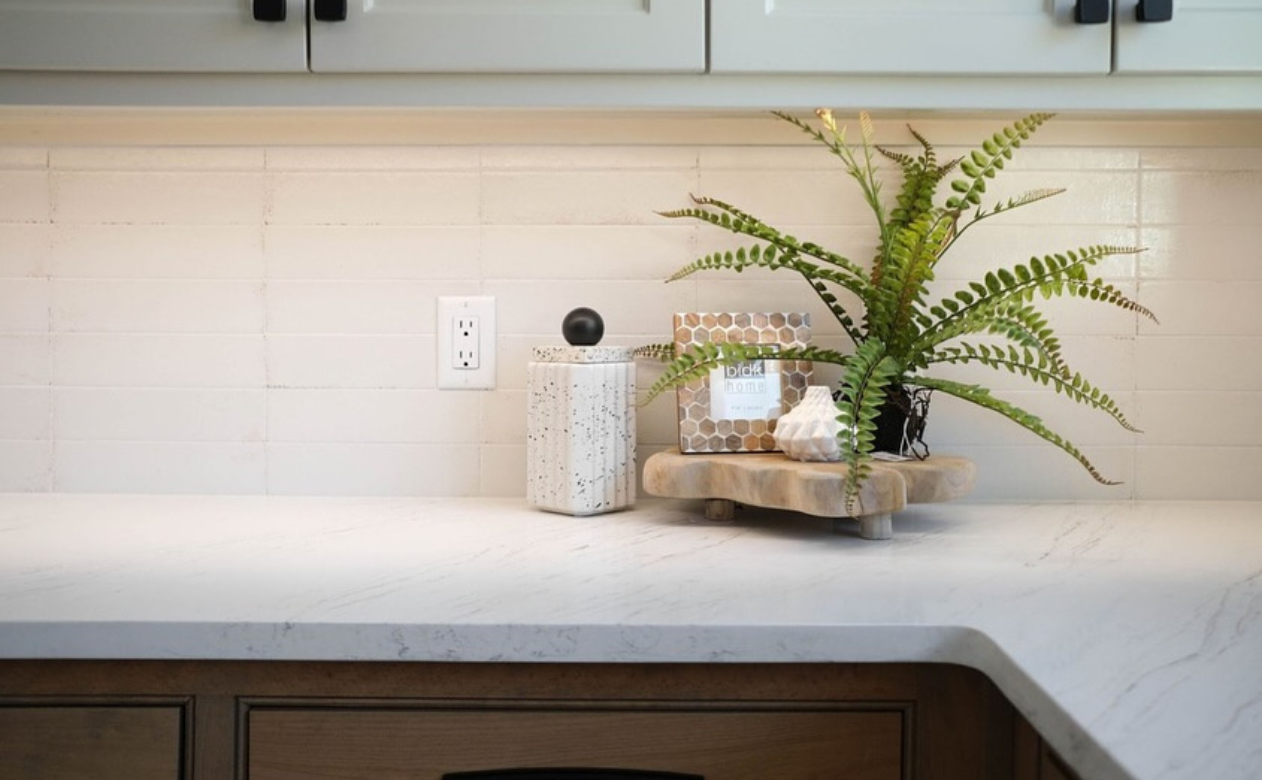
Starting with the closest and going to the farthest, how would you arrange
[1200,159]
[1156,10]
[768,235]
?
[1156,10], [768,235], [1200,159]

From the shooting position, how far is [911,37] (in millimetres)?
1223

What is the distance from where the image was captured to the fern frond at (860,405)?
3.89 feet

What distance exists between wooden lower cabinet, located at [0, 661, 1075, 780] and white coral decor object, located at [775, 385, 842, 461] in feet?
1.37

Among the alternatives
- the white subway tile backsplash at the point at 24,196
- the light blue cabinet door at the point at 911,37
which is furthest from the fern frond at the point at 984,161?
the white subway tile backsplash at the point at 24,196

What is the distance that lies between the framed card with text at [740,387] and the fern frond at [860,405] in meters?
0.16

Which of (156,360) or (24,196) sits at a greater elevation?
(24,196)

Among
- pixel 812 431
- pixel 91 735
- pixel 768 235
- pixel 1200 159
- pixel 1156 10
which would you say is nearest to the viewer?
pixel 91 735

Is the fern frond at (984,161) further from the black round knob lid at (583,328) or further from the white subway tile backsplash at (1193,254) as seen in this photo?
the black round knob lid at (583,328)

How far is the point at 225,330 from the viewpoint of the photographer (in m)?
1.58

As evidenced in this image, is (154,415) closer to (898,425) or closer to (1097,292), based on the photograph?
(898,425)

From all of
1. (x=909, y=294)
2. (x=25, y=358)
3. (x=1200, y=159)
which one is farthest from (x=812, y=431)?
(x=25, y=358)

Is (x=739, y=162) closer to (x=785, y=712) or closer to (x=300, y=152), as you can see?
(x=300, y=152)

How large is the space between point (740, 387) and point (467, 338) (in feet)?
1.29

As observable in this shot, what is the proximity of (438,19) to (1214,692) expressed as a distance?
98cm
